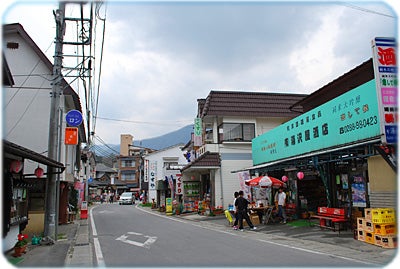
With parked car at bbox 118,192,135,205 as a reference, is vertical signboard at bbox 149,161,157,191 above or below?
above

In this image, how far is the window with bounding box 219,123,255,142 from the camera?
80.9 feet

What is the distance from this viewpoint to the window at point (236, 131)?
24656 mm

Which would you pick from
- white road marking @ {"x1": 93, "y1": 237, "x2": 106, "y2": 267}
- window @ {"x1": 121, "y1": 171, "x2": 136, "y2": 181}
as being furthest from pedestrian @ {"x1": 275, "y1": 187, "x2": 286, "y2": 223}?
window @ {"x1": 121, "y1": 171, "x2": 136, "y2": 181}

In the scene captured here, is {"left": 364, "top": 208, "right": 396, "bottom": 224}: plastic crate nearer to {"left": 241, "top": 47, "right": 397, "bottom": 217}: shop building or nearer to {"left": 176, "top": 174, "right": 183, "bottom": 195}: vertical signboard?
{"left": 241, "top": 47, "right": 397, "bottom": 217}: shop building

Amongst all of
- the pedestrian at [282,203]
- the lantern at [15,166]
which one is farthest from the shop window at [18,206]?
the pedestrian at [282,203]

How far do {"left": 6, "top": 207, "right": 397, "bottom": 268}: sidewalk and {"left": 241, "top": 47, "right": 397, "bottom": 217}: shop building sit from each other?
162 centimetres

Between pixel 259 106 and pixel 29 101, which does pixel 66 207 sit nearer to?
pixel 29 101

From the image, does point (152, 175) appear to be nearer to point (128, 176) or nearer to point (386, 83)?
point (128, 176)

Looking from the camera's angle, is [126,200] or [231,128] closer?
[231,128]

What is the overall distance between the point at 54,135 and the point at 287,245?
29.7 feet

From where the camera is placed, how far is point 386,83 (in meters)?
9.16

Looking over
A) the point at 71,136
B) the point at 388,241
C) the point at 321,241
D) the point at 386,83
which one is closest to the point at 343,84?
the point at 386,83

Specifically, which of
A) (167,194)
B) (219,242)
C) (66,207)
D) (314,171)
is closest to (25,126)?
(66,207)

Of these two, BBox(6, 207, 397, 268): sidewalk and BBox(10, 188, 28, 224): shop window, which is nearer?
BBox(6, 207, 397, 268): sidewalk
